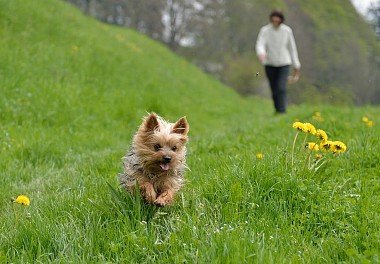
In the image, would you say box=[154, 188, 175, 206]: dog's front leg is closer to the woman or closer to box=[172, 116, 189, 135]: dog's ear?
box=[172, 116, 189, 135]: dog's ear

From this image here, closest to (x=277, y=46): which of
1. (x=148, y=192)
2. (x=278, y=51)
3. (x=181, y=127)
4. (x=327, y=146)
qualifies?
(x=278, y=51)

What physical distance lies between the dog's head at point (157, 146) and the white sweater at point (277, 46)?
9.11m

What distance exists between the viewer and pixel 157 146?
4.24 m

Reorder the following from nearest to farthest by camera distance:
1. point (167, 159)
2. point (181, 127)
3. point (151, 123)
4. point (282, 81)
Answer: point (167, 159), point (151, 123), point (181, 127), point (282, 81)

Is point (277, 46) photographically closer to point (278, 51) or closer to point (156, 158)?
point (278, 51)

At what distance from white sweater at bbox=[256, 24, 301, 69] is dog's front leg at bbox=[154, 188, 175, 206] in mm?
9383

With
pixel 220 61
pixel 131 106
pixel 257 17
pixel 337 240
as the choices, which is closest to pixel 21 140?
pixel 131 106

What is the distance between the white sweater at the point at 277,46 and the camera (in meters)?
13.0

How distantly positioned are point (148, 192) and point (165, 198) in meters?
0.15

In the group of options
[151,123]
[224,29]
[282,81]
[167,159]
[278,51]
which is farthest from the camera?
[224,29]

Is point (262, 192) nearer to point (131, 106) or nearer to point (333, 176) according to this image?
point (333, 176)

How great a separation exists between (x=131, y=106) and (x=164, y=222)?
8.79m

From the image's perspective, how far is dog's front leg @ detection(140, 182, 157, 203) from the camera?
157 inches

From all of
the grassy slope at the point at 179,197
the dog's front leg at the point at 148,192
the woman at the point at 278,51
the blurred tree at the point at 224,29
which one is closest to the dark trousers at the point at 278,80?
the woman at the point at 278,51
